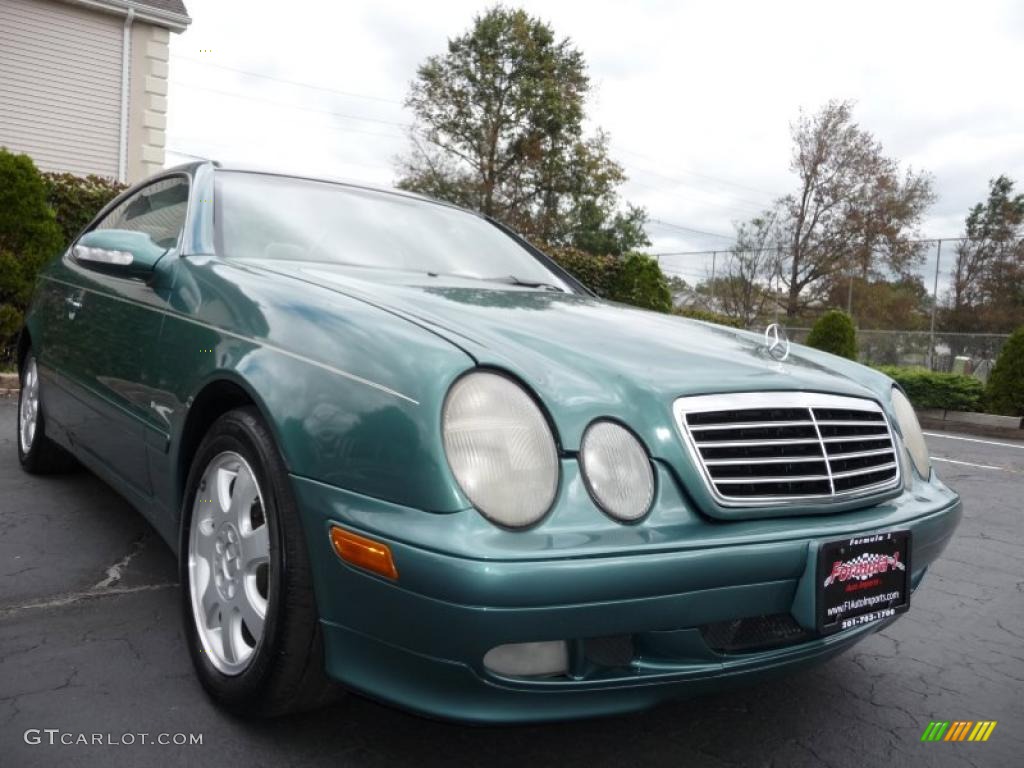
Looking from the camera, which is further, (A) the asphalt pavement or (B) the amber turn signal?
(A) the asphalt pavement

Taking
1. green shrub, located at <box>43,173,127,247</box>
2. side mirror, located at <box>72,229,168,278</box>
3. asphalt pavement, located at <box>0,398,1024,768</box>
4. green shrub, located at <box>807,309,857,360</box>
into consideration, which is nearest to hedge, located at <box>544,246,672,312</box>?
green shrub, located at <box>807,309,857,360</box>

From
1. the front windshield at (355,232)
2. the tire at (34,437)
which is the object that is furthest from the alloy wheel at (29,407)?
the front windshield at (355,232)

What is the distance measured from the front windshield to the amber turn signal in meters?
1.20

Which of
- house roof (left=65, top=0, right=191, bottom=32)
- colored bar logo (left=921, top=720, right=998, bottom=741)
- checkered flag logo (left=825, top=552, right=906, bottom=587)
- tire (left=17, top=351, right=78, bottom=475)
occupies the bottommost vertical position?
colored bar logo (left=921, top=720, right=998, bottom=741)

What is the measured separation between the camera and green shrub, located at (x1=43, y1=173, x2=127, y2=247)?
770cm

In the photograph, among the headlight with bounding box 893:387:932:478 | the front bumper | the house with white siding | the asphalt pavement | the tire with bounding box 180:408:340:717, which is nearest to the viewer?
the front bumper

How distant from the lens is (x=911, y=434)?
7.78ft

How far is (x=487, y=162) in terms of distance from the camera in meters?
31.1

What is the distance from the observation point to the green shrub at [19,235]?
7.05 metres

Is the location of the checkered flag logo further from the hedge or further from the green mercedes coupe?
the hedge

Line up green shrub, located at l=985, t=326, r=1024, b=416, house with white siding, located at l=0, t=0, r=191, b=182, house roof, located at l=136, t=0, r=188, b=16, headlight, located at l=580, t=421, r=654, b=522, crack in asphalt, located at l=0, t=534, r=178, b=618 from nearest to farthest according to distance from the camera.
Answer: headlight, located at l=580, t=421, r=654, b=522 < crack in asphalt, located at l=0, t=534, r=178, b=618 < green shrub, located at l=985, t=326, r=1024, b=416 < house with white siding, located at l=0, t=0, r=191, b=182 < house roof, located at l=136, t=0, r=188, b=16

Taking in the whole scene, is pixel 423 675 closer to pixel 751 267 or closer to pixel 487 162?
pixel 751 267

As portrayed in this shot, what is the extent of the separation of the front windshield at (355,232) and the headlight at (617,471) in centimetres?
123

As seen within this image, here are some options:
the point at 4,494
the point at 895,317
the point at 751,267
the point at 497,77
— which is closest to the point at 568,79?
the point at 497,77
